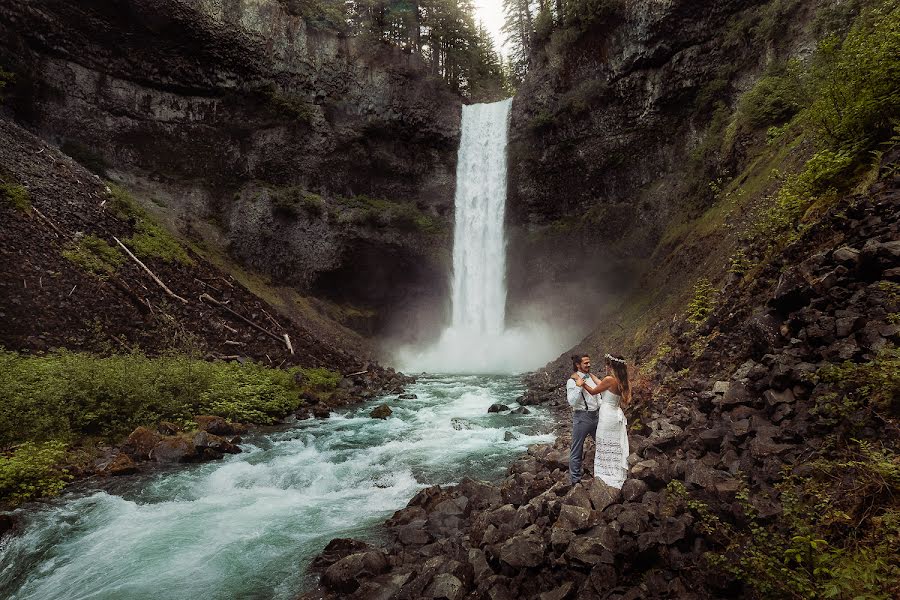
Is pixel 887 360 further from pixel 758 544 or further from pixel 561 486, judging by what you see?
pixel 561 486

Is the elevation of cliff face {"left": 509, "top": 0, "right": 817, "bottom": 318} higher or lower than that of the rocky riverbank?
higher

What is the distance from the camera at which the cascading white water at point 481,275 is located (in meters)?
26.3

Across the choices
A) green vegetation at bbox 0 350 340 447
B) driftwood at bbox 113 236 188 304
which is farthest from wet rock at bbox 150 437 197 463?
driftwood at bbox 113 236 188 304

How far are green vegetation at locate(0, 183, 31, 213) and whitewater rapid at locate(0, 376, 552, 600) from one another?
39.6 ft

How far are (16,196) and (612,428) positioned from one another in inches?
766

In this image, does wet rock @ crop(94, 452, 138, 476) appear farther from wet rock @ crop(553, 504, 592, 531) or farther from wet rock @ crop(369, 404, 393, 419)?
wet rock @ crop(553, 504, 592, 531)

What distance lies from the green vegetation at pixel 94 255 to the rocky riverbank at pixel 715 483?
46.1 feet

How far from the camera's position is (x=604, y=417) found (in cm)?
552

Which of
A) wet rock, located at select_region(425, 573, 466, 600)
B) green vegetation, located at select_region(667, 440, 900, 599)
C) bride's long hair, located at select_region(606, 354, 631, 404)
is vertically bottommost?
wet rock, located at select_region(425, 573, 466, 600)

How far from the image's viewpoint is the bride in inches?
207

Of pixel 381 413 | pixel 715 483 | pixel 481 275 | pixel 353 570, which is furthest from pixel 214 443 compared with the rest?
pixel 481 275

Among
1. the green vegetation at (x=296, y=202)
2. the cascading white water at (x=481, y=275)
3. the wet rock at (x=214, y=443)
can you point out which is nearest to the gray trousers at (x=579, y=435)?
the wet rock at (x=214, y=443)

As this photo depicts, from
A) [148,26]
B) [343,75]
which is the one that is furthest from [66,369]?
[343,75]

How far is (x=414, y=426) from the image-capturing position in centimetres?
1180
